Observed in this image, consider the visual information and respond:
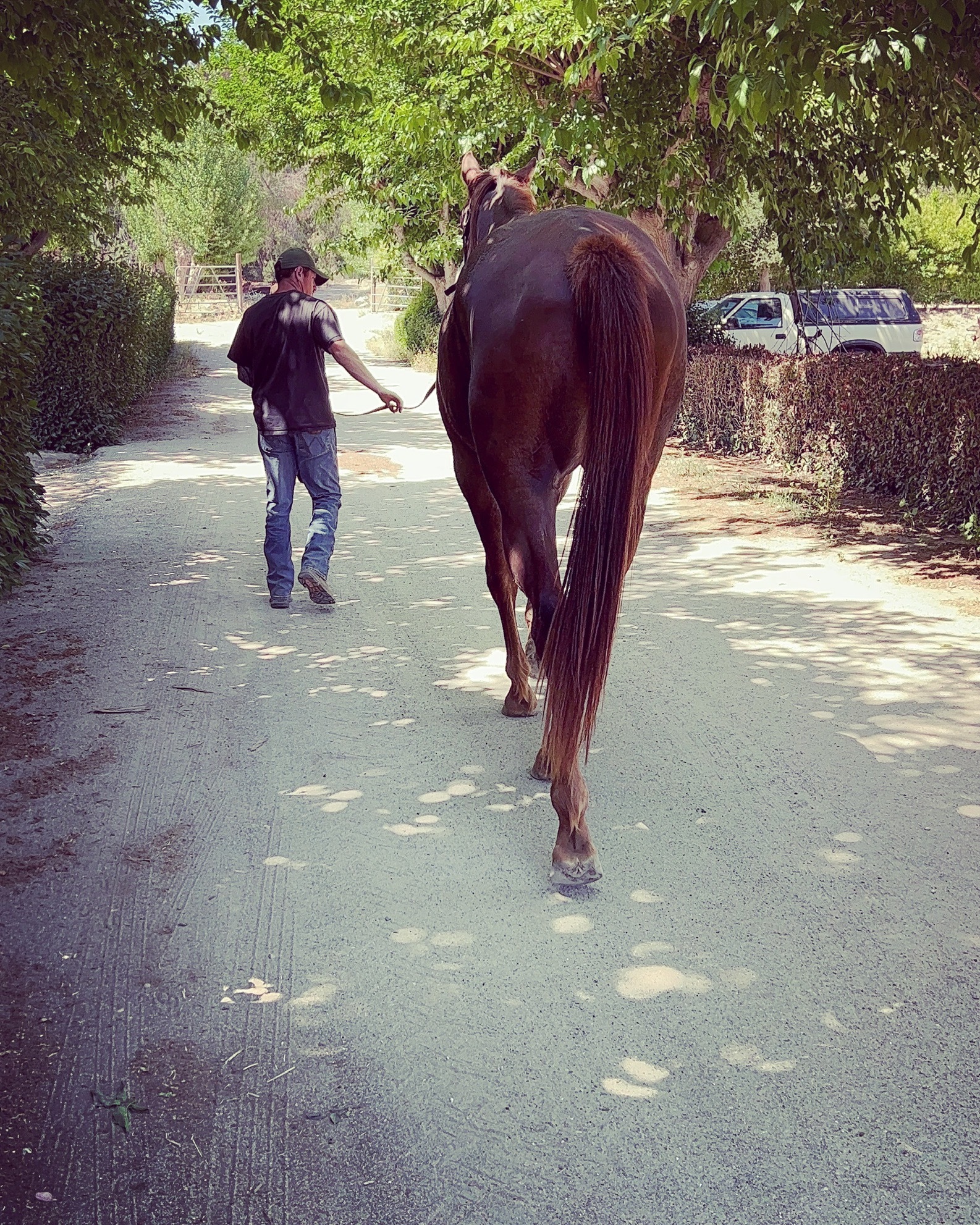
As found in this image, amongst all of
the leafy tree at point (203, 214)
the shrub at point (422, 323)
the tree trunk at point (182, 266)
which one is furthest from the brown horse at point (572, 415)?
the tree trunk at point (182, 266)

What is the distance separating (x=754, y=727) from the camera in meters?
5.10

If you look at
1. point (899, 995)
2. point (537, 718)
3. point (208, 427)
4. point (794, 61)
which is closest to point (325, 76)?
point (794, 61)

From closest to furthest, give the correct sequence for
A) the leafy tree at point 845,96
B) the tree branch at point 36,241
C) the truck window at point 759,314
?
1. the leafy tree at point 845,96
2. the tree branch at point 36,241
3. the truck window at point 759,314

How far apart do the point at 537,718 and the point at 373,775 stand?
1015 millimetres

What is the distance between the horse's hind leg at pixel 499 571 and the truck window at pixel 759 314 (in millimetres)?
18949

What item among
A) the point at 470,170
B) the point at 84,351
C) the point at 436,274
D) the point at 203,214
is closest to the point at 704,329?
the point at 84,351

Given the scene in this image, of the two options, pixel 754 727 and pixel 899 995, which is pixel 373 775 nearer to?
pixel 754 727

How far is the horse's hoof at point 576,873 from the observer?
3756mm

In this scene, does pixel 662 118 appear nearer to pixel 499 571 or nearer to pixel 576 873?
pixel 499 571

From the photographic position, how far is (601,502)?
364 centimetres

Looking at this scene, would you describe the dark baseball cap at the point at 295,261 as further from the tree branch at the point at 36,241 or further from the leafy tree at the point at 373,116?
the tree branch at the point at 36,241

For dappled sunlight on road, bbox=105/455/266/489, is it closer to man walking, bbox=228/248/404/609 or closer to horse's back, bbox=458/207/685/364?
man walking, bbox=228/248/404/609

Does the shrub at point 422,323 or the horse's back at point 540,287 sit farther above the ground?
the shrub at point 422,323

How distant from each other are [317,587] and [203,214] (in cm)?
4562
